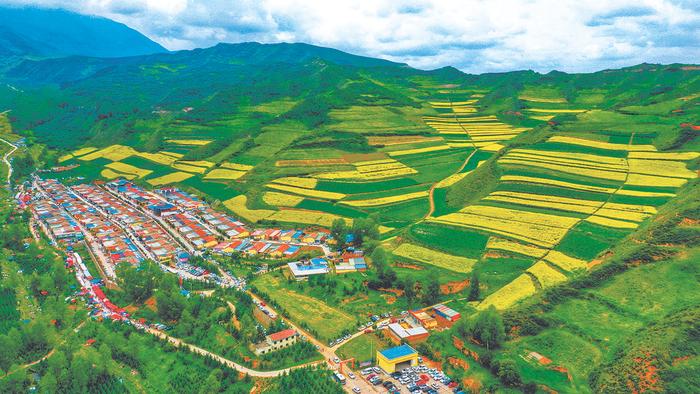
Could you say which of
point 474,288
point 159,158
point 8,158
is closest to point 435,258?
point 474,288

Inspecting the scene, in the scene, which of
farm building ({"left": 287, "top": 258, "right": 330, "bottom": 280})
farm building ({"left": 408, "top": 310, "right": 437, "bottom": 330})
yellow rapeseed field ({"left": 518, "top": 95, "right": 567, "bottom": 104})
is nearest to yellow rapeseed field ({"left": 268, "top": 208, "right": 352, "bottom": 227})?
farm building ({"left": 287, "top": 258, "right": 330, "bottom": 280})

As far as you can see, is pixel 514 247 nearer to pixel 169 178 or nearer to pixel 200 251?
pixel 200 251

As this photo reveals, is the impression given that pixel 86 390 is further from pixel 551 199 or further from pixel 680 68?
pixel 680 68

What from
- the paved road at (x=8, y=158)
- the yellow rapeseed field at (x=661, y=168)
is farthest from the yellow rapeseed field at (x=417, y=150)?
the paved road at (x=8, y=158)

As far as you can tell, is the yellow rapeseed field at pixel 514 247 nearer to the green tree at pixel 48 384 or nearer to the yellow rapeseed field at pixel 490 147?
the green tree at pixel 48 384

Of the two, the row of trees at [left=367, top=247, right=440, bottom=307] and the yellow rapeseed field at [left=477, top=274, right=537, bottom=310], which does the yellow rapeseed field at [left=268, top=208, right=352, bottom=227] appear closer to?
the row of trees at [left=367, top=247, right=440, bottom=307]

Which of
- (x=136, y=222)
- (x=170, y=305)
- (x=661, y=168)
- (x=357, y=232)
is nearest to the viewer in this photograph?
(x=170, y=305)
